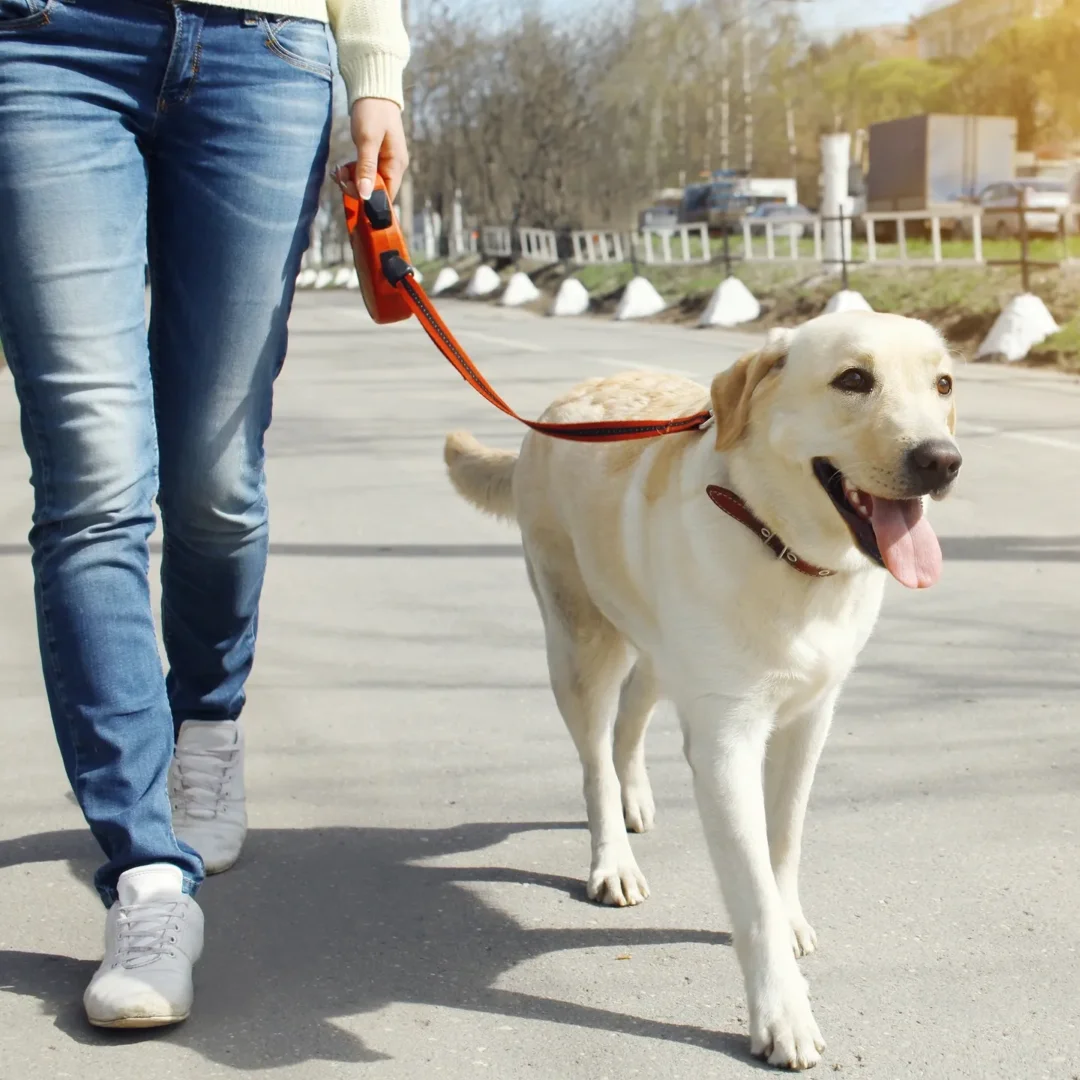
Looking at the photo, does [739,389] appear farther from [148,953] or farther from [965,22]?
[965,22]

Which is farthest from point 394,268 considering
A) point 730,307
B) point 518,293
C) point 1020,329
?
point 518,293

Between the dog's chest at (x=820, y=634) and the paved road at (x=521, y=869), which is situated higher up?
the dog's chest at (x=820, y=634)

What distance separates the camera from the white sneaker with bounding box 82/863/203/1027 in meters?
2.60

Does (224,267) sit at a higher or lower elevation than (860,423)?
higher

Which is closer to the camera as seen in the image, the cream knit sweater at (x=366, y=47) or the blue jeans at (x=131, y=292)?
the blue jeans at (x=131, y=292)

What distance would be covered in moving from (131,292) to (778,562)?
1.23 m

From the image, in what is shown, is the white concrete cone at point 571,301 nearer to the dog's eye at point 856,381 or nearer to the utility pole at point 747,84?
the dog's eye at point 856,381

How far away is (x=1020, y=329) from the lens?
14.2 meters

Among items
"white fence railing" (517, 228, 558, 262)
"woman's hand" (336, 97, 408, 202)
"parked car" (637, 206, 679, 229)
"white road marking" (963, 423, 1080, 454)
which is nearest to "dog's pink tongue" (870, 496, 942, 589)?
"woman's hand" (336, 97, 408, 202)

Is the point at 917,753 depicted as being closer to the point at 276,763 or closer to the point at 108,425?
the point at 276,763

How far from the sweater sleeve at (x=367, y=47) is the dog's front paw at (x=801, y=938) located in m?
1.77

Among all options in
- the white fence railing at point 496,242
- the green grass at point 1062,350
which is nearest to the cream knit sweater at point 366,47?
the green grass at point 1062,350

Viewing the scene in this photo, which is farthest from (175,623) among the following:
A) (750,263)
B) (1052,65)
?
(1052,65)

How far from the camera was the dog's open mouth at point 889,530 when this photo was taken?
262cm
